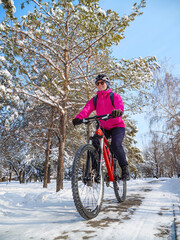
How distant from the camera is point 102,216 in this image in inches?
82.5

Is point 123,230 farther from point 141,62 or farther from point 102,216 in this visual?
point 141,62

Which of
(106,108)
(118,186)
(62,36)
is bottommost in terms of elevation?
(118,186)

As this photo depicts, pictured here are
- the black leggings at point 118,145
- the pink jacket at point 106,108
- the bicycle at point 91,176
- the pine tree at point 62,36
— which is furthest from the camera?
the pine tree at point 62,36

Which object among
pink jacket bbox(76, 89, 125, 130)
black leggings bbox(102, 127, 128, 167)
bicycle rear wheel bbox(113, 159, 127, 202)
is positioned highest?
pink jacket bbox(76, 89, 125, 130)

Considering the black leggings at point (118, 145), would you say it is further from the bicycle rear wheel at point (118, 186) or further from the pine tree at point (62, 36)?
the pine tree at point (62, 36)

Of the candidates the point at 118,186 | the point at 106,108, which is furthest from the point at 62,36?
the point at 118,186

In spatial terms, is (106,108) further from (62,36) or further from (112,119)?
(62,36)

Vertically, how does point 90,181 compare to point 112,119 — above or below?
below

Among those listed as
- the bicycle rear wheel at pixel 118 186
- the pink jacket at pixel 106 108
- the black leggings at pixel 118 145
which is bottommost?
the bicycle rear wheel at pixel 118 186

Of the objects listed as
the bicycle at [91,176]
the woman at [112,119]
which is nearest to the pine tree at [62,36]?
the woman at [112,119]

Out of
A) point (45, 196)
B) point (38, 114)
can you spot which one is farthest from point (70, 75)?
point (45, 196)

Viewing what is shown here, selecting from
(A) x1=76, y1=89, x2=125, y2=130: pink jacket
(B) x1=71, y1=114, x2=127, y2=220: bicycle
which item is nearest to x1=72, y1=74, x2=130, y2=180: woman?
(A) x1=76, y1=89, x2=125, y2=130: pink jacket

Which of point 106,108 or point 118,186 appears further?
point 118,186

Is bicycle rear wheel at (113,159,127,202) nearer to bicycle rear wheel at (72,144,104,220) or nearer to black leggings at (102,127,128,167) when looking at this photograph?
black leggings at (102,127,128,167)
